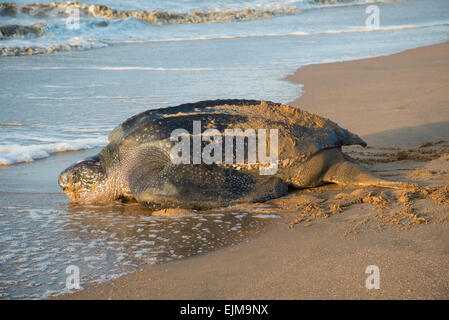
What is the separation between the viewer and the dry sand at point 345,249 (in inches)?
77.9

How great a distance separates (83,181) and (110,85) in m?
4.60

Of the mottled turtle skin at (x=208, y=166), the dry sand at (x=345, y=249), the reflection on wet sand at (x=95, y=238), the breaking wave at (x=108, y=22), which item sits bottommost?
the reflection on wet sand at (x=95, y=238)

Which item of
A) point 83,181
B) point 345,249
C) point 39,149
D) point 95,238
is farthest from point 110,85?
point 345,249

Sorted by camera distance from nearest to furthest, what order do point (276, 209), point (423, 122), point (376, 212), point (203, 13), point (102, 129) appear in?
A: point (376, 212) → point (276, 209) → point (423, 122) → point (102, 129) → point (203, 13)

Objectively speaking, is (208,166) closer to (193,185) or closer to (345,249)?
(193,185)

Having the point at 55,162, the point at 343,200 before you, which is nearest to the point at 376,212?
the point at 343,200

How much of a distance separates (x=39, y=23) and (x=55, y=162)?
13.8 metres

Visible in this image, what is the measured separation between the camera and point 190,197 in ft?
10.0

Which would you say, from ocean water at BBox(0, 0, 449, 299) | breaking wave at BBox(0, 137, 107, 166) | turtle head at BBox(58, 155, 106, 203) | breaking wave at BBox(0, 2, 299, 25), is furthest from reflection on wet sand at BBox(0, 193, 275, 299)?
breaking wave at BBox(0, 2, 299, 25)

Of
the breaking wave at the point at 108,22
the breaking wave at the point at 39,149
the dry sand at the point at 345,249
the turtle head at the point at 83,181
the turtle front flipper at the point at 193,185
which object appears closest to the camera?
the dry sand at the point at 345,249

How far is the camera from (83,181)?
3.44 meters

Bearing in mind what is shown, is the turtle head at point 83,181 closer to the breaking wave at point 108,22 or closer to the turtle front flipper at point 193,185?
the turtle front flipper at point 193,185

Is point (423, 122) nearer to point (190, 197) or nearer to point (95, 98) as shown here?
point (190, 197)

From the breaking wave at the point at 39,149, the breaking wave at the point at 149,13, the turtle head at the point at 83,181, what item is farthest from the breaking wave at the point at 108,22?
the turtle head at the point at 83,181
